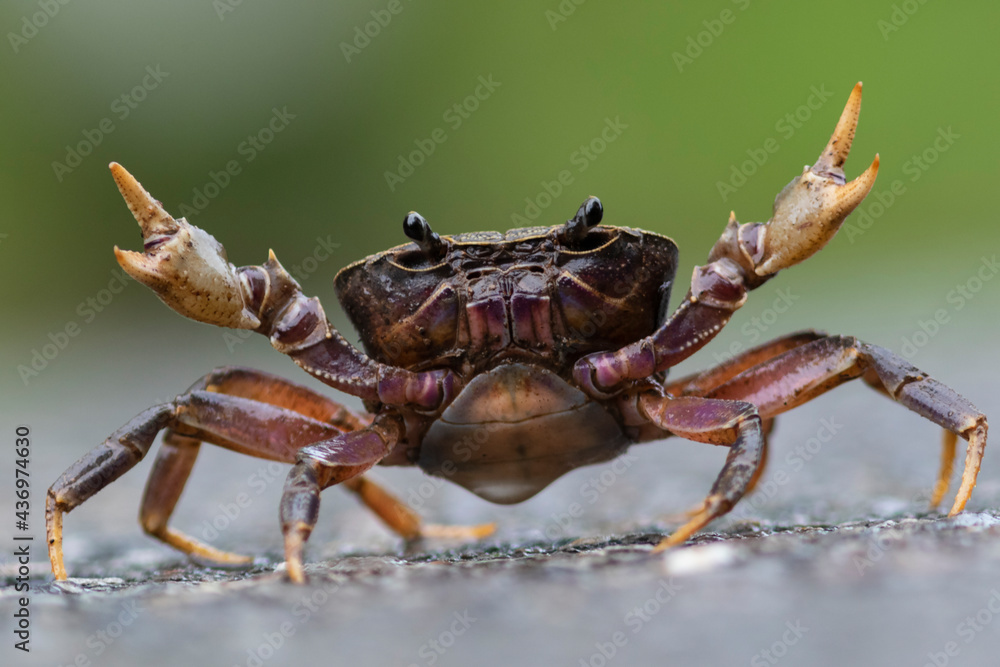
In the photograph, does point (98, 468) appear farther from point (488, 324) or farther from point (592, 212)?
point (592, 212)

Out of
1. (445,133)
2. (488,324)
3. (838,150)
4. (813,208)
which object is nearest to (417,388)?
(488,324)

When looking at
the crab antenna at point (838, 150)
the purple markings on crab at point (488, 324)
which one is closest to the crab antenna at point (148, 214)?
the purple markings on crab at point (488, 324)

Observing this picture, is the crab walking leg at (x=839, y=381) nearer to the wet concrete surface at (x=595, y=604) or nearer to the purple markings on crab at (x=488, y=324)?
the wet concrete surface at (x=595, y=604)

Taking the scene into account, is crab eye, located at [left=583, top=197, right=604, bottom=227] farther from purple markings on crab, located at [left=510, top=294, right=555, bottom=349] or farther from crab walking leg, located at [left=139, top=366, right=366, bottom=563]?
crab walking leg, located at [left=139, top=366, right=366, bottom=563]

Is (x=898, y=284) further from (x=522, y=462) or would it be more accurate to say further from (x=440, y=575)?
(x=440, y=575)

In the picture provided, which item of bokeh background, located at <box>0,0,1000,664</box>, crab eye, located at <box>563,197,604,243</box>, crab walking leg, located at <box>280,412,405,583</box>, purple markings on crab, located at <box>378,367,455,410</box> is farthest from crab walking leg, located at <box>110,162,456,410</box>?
bokeh background, located at <box>0,0,1000,664</box>

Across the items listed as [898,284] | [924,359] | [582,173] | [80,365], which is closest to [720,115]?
[582,173]

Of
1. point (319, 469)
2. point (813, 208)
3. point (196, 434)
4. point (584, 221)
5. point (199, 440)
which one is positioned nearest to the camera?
point (319, 469)
